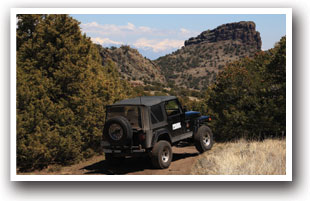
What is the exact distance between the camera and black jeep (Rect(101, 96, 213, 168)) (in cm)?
1039

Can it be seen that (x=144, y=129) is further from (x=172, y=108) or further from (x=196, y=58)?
(x=196, y=58)

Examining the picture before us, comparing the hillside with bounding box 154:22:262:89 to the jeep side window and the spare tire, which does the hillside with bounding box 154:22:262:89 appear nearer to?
the jeep side window

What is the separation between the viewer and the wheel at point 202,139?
12523 millimetres

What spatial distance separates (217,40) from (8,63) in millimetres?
105713

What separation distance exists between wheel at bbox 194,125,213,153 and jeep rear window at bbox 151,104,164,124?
1964 millimetres

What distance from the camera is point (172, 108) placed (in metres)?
12.1

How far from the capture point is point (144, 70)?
83.6m

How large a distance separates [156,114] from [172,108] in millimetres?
Result: 1166

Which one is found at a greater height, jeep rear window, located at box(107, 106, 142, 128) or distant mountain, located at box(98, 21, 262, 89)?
distant mountain, located at box(98, 21, 262, 89)

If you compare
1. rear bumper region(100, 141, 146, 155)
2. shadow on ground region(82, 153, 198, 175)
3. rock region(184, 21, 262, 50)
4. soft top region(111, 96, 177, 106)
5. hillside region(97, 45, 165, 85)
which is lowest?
shadow on ground region(82, 153, 198, 175)

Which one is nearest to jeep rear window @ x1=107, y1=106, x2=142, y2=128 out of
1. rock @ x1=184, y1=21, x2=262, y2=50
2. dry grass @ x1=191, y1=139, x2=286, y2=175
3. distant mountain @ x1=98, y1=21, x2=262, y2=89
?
dry grass @ x1=191, y1=139, x2=286, y2=175

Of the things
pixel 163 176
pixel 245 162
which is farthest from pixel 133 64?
pixel 163 176

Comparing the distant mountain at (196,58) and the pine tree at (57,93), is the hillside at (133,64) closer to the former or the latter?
the distant mountain at (196,58)
